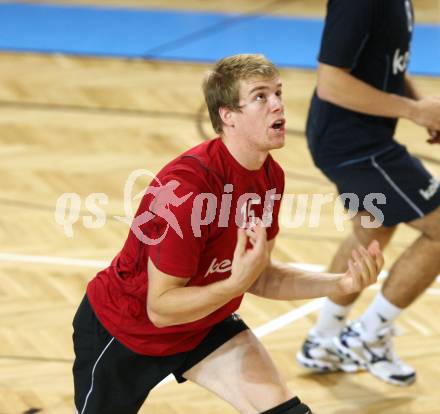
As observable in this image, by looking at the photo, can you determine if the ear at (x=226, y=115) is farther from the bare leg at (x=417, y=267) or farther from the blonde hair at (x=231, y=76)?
the bare leg at (x=417, y=267)

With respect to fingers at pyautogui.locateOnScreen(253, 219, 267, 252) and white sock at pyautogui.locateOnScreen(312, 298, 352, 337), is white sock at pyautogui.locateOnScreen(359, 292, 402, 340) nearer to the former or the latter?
white sock at pyautogui.locateOnScreen(312, 298, 352, 337)

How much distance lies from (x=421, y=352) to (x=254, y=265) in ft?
6.83

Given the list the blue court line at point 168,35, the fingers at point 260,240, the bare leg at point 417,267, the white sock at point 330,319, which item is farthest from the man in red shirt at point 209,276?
the blue court line at point 168,35

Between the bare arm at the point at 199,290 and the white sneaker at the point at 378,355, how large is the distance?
164cm

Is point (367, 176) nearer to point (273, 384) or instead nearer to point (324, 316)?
point (324, 316)

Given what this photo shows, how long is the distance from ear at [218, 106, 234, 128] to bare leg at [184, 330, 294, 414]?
0.74 meters

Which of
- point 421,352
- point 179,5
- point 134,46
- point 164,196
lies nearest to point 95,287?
point 164,196

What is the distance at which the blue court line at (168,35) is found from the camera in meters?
9.27

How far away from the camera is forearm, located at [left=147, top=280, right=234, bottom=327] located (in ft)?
9.70

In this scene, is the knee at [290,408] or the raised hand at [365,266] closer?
the raised hand at [365,266]

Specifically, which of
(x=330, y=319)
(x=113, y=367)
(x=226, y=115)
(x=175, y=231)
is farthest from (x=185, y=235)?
(x=330, y=319)

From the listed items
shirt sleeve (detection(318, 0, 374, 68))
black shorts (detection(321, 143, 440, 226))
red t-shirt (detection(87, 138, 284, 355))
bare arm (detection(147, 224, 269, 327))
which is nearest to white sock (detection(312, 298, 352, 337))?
black shorts (detection(321, 143, 440, 226))

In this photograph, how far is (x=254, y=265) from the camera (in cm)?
286

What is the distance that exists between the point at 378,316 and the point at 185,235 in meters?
1.68
